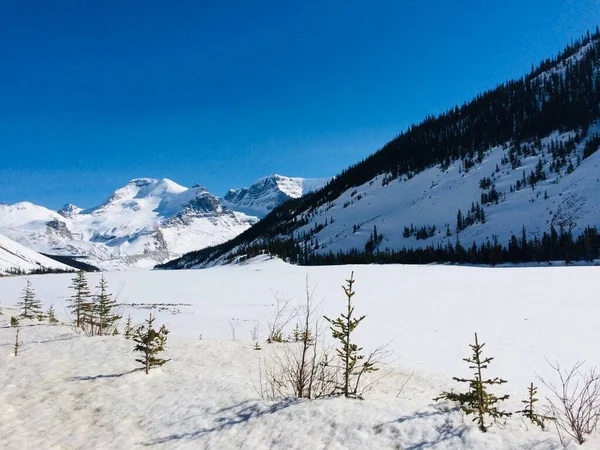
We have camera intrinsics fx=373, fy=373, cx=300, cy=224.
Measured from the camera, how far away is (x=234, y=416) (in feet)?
17.1

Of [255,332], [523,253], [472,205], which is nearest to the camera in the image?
[255,332]

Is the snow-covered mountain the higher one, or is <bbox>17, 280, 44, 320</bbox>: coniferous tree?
the snow-covered mountain

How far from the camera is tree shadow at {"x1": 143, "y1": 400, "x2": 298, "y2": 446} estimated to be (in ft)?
15.7

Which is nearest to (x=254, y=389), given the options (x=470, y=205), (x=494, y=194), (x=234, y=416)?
(x=234, y=416)

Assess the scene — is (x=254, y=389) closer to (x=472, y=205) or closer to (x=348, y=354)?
(x=348, y=354)

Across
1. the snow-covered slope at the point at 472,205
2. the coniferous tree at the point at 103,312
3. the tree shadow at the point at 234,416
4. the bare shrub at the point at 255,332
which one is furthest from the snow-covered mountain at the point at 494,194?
the tree shadow at the point at 234,416

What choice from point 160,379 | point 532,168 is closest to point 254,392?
point 160,379

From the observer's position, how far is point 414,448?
420 centimetres

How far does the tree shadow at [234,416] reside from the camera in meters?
4.80

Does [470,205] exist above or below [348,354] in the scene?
above

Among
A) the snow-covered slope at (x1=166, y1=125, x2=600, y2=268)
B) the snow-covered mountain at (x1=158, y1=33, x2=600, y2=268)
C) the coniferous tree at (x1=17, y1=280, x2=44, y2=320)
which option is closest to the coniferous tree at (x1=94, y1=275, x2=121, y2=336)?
the coniferous tree at (x1=17, y1=280, x2=44, y2=320)

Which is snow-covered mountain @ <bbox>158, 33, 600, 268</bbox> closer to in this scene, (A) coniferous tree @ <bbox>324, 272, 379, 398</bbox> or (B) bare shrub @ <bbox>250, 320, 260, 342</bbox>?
(B) bare shrub @ <bbox>250, 320, 260, 342</bbox>

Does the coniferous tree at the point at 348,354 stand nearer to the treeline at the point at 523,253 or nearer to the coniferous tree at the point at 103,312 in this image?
the coniferous tree at the point at 103,312

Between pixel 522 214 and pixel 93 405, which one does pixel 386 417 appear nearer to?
pixel 93 405
